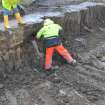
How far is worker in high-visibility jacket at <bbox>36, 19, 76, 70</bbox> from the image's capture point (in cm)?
1075

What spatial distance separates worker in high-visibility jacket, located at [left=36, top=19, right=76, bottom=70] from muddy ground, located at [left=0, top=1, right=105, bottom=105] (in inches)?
10.1

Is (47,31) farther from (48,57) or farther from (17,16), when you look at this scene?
(17,16)

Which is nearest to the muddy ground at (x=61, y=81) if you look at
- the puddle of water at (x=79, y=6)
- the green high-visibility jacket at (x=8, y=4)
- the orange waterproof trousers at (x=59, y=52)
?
the orange waterproof trousers at (x=59, y=52)

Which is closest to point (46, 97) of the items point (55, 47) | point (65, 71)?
point (65, 71)

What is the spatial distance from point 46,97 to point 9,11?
9.31ft

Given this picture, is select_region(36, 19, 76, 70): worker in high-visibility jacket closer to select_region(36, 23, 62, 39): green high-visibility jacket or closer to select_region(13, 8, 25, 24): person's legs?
select_region(36, 23, 62, 39): green high-visibility jacket

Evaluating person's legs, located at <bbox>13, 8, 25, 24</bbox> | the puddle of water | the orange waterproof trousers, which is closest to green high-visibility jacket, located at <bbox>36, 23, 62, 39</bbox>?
the orange waterproof trousers

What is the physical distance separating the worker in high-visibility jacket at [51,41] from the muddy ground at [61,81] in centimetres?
26

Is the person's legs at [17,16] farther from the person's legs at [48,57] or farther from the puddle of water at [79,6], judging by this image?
the puddle of water at [79,6]

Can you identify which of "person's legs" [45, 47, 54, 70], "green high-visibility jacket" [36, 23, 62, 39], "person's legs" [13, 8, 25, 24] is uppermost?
"person's legs" [13, 8, 25, 24]

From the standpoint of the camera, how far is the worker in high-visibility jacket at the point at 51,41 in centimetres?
1075

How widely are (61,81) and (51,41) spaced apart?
4.90 feet

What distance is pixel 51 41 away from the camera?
1084cm

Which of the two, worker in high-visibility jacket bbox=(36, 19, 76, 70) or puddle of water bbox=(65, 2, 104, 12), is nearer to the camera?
worker in high-visibility jacket bbox=(36, 19, 76, 70)
